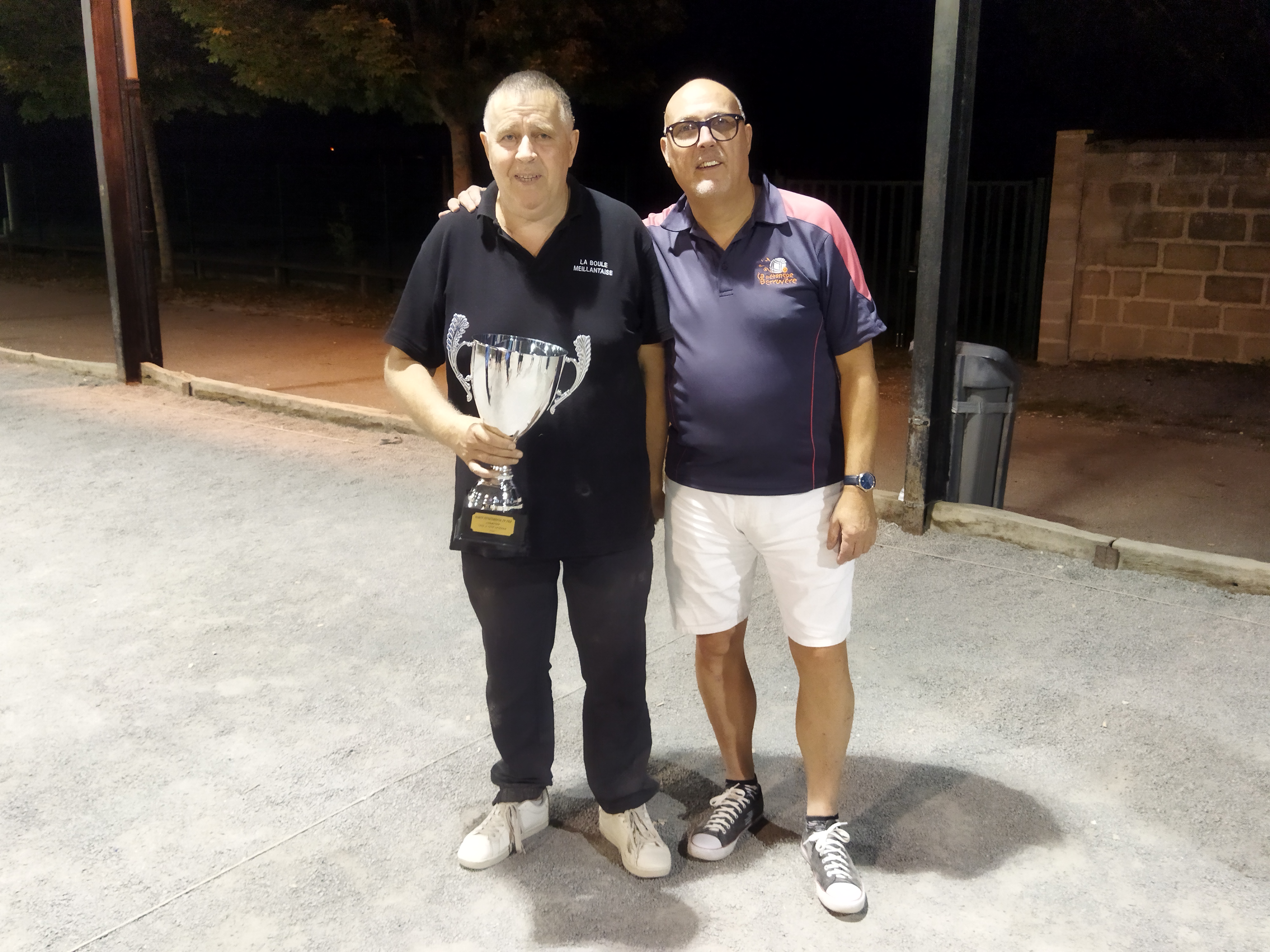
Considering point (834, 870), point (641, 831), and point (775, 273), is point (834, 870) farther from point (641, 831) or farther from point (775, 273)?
point (775, 273)

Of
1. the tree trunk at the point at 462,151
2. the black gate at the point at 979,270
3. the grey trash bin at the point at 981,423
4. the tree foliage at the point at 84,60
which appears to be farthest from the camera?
the tree foliage at the point at 84,60

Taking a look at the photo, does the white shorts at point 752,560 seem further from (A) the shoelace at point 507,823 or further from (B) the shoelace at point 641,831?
(A) the shoelace at point 507,823

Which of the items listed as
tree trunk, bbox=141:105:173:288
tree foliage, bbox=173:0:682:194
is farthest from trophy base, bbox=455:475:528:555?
tree trunk, bbox=141:105:173:288

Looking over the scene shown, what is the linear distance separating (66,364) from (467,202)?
869 cm

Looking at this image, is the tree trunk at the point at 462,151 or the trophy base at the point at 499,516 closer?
the trophy base at the point at 499,516

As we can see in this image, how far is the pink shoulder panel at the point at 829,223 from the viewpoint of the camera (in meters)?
2.94

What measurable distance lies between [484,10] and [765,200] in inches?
487

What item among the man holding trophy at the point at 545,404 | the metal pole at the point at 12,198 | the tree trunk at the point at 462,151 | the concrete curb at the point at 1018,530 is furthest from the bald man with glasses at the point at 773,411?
the metal pole at the point at 12,198

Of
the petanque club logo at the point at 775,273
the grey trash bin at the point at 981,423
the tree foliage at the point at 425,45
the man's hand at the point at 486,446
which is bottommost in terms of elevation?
the grey trash bin at the point at 981,423

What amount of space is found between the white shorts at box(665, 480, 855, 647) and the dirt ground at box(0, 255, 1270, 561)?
→ 362 cm

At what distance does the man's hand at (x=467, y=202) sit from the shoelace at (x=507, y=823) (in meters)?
1.55

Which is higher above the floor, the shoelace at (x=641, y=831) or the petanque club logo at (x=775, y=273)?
the petanque club logo at (x=775, y=273)

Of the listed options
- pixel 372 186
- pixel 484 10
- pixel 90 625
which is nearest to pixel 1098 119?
pixel 484 10

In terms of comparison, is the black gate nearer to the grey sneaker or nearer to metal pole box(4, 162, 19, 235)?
the grey sneaker
